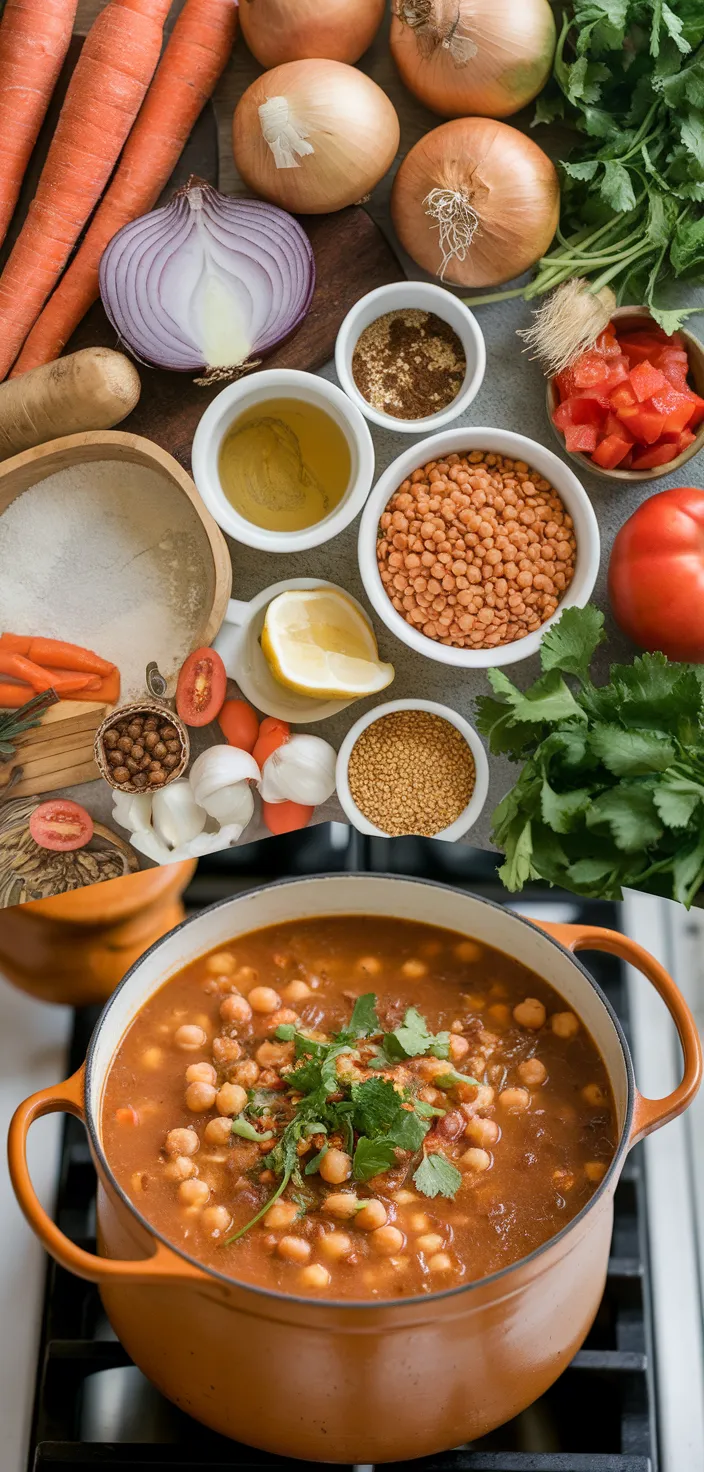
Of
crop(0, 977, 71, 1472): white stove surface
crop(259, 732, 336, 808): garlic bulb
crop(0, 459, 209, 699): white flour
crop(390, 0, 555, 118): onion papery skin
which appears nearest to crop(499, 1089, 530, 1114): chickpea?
crop(0, 977, 71, 1472): white stove surface

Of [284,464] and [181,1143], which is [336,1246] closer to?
[181,1143]

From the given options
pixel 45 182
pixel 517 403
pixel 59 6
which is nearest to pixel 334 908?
pixel 517 403

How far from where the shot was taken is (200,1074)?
120cm

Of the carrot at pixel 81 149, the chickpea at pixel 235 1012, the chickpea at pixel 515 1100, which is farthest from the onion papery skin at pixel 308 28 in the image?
the chickpea at pixel 515 1100

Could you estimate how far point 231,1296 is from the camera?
94 centimetres

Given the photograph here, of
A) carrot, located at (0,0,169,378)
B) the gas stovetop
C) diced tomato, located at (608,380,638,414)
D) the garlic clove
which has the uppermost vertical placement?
carrot, located at (0,0,169,378)

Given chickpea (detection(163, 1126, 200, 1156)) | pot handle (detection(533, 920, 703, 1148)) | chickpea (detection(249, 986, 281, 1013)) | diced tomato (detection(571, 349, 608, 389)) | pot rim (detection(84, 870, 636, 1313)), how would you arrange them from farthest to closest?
diced tomato (detection(571, 349, 608, 389))
chickpea (detection(249, 986, 281, 1013))
chickpea (detection(163, 1126, 200, 1156))
pot handle (detection(533, 920, 703, 1148))
pot rim (detection(84, 870, 636, 1313))

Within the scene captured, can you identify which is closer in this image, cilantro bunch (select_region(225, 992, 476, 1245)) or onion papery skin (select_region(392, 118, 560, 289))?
cilantro bunch (select_region(225, 992, 476, 1245))

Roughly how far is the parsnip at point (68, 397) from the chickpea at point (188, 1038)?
937mm

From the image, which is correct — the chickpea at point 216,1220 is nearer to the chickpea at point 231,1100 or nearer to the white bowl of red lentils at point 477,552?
the chickpea at point 231,1100

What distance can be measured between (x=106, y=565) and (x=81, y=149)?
0.64 metres

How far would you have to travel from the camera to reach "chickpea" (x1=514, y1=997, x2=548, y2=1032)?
1240mm

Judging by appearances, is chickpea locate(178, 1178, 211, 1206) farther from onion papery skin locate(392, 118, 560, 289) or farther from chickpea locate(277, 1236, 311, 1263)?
onion papery skin locate(392, 118, 560, 289)

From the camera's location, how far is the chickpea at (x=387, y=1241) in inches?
42.7
